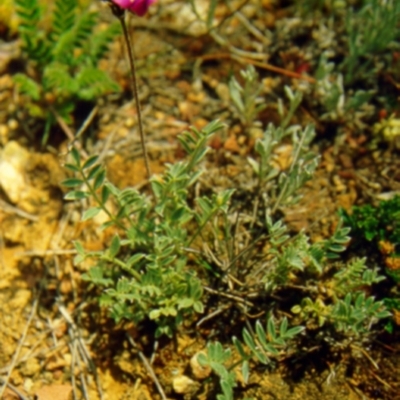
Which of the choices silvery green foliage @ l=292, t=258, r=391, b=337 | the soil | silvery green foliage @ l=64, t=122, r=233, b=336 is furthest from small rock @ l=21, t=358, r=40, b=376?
silvery green foliage @ l=292, t=258, r=391, b=337

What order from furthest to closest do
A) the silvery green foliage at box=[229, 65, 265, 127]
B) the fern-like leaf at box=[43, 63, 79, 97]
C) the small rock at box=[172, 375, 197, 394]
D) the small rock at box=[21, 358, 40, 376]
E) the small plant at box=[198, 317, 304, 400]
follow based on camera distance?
1. the fern-like leaf at box=[43, 63, 79, 97]
2. the silvery green foliage at box=[229, 65, 265, 127]
3. the small rock at box=[21, 358, 40, 376]
4. the small rock at box=[172, 375, 197, 394]
5. the small plant at box=[198, 317, 304, 400]

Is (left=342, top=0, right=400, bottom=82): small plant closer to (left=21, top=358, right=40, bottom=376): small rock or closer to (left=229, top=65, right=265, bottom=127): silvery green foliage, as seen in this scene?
(left=229, top=65, right=265, bottom=127): silvery green foliage

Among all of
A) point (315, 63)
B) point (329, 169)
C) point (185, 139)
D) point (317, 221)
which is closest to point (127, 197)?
point (185, 139)

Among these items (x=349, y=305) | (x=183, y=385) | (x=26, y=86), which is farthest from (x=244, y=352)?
(x=26, y=86)

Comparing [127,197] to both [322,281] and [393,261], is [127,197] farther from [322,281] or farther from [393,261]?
[393,261]

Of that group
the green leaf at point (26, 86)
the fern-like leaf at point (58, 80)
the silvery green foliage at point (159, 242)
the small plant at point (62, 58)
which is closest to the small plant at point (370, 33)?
the silvery green foliage at point (159, 242)

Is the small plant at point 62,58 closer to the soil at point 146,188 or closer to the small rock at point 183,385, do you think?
the soil at point 146,188
